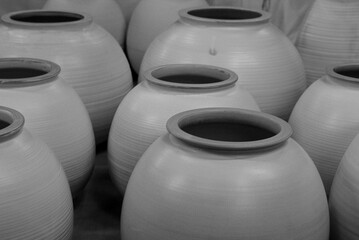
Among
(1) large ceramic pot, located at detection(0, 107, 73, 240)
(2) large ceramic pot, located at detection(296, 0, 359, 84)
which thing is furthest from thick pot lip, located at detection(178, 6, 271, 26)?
(1) large ceramic pot, located at detection(0, 107, 73, 240)

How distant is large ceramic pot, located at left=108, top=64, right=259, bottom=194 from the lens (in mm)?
1356

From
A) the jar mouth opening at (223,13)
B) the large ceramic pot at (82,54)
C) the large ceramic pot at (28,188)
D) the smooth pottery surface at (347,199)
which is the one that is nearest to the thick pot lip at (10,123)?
the large ceramic pot at (28,188)

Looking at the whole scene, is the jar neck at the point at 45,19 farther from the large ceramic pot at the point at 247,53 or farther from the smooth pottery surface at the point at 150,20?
the smooth pottery surface at the point at 150,20

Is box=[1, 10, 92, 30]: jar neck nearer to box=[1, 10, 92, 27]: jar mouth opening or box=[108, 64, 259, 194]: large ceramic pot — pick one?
box=[1, 10, 92, 27]: jar mouth opening

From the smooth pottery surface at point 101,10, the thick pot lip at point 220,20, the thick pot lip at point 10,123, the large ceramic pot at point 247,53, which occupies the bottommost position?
the smooth pottery surface at point 101,10

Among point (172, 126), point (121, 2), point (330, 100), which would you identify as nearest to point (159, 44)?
point (330, 100)

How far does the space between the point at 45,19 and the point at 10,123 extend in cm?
90

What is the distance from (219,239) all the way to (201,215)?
0.16ft

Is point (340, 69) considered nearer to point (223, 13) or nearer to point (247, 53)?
point (247, 53)

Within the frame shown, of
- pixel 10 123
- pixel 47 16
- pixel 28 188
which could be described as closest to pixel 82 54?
pixel 47 16

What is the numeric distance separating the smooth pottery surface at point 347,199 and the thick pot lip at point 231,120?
16cm

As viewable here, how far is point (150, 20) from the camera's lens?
240cm

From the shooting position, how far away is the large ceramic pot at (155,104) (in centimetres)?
136

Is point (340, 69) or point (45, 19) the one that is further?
point (45, 19)
